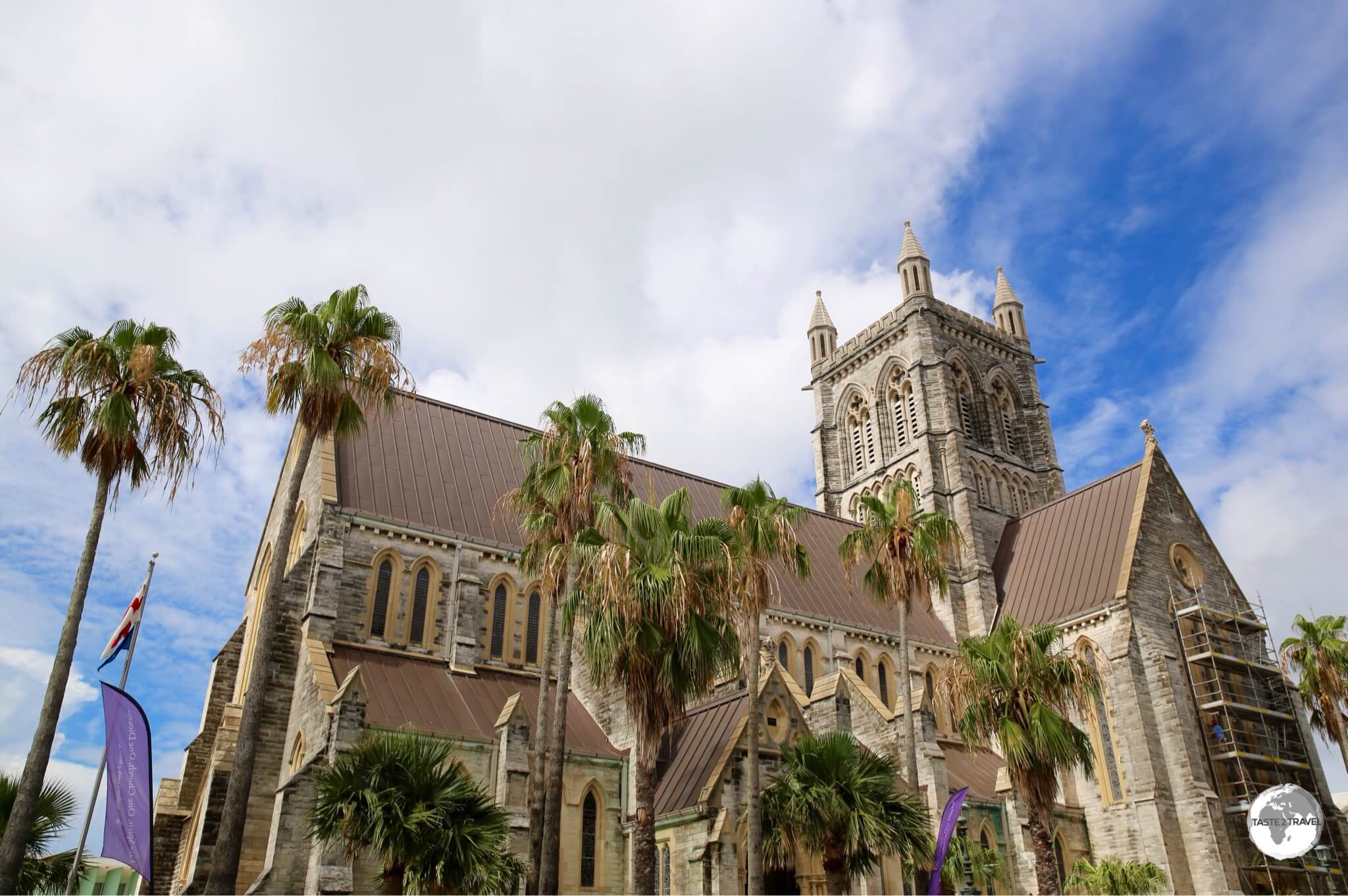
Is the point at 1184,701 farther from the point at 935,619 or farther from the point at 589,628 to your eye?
the point at 589,628

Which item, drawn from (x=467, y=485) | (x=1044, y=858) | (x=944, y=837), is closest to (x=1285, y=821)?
(x=1044, y=858)

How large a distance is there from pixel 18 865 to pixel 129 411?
798 centimetres

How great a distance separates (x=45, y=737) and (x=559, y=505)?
10.00m

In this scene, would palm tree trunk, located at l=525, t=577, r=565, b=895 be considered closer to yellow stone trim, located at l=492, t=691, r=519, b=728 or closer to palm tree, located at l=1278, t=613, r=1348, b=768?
yellow stone trim, located at l=492, t=691, r=519, b=728

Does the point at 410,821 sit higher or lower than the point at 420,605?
lower

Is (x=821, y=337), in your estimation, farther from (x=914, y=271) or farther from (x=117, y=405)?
(x=117, y=405)

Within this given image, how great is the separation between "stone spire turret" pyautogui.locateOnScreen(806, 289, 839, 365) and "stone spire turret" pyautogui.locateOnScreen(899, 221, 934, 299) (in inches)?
245

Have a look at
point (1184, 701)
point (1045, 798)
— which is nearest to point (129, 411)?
point (1045, 798)

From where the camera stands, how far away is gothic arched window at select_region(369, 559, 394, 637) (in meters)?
26.3

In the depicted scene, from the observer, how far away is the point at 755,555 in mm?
20938

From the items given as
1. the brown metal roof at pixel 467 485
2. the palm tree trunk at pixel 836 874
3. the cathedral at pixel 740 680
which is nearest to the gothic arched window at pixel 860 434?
the cathedral at pixel 740 680

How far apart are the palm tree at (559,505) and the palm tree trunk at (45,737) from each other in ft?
27.0

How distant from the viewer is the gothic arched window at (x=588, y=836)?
23016mm

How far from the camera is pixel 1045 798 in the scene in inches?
834
